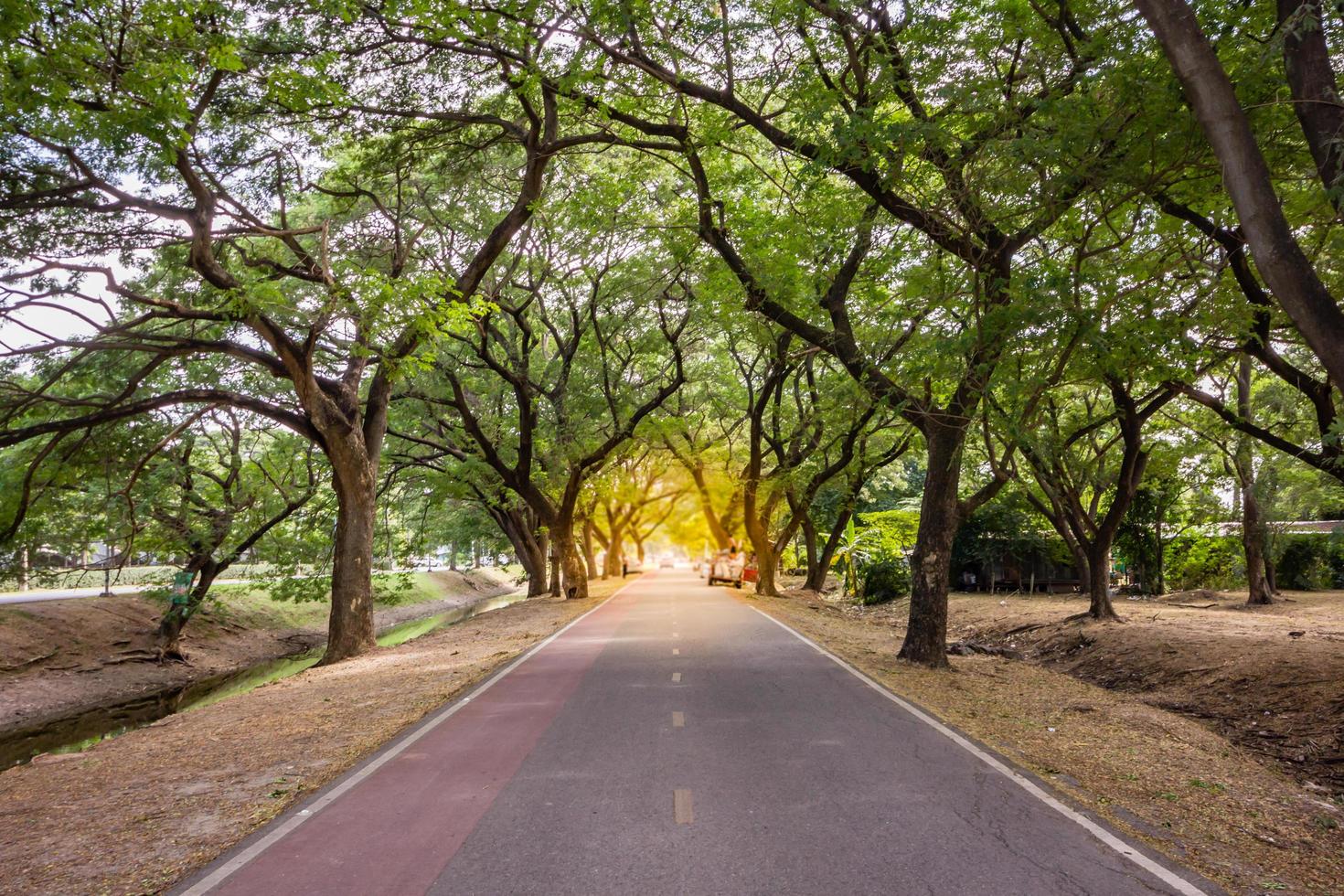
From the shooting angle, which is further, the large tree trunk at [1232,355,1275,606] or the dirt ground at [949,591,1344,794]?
the large tree trunk at [1232,355,1275,606]

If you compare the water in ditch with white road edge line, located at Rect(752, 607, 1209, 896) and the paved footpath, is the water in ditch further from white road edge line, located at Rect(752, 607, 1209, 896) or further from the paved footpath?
white road edge line, located at Rect(752, 607, 1209, 896)

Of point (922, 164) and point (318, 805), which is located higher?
point (922, 164)

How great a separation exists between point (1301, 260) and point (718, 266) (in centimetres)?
1168

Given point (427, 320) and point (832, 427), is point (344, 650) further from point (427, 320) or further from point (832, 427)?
point (832, 427)

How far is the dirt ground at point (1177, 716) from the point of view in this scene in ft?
19.7

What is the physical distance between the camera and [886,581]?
102 feet

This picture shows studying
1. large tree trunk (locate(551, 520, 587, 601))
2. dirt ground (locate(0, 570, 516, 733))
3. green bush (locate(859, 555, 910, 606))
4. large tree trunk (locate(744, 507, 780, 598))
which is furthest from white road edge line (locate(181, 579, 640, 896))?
green bush (locate(859, 555, 910, 606))

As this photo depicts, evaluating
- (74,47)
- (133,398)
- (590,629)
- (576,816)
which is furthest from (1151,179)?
(133,398)

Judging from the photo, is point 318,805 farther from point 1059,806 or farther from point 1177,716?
point 1177,716

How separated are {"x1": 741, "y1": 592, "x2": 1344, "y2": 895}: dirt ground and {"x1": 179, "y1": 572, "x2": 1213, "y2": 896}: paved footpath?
614 millimetres

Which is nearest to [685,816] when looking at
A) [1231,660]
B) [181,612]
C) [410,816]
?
[410,816]

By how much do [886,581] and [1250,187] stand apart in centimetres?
2608

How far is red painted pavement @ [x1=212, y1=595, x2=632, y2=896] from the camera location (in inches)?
193

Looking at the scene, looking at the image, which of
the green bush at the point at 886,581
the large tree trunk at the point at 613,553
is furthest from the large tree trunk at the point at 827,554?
the large tree trunk at the point at 613,553
